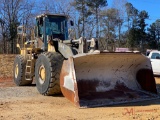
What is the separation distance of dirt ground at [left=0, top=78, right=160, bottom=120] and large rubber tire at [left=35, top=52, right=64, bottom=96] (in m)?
0.31

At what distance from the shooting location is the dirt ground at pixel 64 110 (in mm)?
6695

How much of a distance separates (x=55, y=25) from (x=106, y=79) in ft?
11.8

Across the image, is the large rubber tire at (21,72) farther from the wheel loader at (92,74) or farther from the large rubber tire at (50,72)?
the large rubber tire at (50,72)

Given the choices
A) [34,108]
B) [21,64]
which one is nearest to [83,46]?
[34,108]

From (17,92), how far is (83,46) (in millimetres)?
3217

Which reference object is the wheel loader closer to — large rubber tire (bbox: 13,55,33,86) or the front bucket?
the front bucket

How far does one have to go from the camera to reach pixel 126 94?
28.8 feet

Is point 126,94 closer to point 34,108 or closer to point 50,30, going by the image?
point 34,108

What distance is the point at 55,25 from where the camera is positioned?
11414 millimetres

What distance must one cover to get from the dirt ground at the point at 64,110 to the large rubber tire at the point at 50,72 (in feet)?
1.02

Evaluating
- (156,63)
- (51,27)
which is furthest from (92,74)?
(156,63)

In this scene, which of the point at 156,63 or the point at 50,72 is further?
the point at 156,63

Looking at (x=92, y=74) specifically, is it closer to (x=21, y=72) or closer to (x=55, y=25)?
(x=55, y=25)

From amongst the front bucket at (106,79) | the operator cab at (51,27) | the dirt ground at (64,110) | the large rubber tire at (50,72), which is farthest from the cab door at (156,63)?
the large rubber tire at (50,72)
